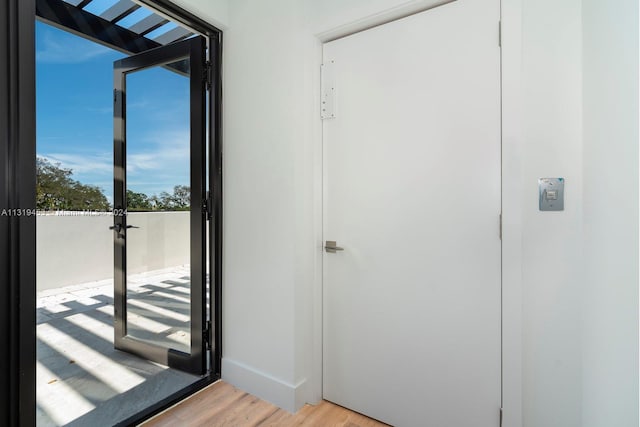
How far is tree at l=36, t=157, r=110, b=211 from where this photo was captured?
1.40 meters

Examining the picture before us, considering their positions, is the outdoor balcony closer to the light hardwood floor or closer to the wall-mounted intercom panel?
the light hardwood floor

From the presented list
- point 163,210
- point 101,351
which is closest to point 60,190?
point 163,210

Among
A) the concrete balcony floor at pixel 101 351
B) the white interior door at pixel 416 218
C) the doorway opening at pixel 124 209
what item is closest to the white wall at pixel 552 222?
the white interior door at pixel 416 218

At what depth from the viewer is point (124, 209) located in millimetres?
1992

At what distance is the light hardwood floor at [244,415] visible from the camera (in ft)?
5.39

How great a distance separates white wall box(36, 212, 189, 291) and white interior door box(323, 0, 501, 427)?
1.08m

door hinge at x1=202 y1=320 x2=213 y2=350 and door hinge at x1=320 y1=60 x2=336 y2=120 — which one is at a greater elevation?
door hinge at x1=320 y1=60 x2=336 y2=120

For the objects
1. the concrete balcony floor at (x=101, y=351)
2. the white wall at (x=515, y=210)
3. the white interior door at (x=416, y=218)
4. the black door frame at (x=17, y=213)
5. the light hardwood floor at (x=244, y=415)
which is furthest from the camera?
the light hardwood floor at (x=244, y=415)

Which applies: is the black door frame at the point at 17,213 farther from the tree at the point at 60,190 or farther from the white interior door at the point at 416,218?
the white interior door at the point at 416,218

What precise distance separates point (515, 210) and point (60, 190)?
207 centimetres

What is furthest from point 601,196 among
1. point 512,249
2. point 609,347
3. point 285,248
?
point 285,248

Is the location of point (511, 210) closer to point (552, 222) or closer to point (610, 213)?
point (552, 222)

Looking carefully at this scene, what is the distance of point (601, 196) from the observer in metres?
1.07

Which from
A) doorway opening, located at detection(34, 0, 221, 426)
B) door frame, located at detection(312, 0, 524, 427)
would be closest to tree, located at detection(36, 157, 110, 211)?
doorway opening, located at detection(34, 0, 221, 426)
